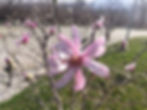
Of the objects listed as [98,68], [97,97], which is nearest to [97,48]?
[98,68]

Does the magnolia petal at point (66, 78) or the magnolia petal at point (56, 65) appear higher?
the magnolia petal at point (56, 65)

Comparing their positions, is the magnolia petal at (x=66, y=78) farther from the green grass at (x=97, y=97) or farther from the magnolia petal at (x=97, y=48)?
the green grass at (x=97, y=97)

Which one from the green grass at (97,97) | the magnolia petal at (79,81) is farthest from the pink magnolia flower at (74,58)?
the green grass at (97,97)

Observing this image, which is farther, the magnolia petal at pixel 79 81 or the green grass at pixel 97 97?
the green grass at pixel 97 97

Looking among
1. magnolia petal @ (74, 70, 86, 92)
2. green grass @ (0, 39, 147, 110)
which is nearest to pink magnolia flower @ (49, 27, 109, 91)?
magnolia petal @ (74, 70, 86, 92)

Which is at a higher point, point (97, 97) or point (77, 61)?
point (77, 61)

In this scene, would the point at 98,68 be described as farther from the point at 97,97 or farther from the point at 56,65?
the point at 97,97

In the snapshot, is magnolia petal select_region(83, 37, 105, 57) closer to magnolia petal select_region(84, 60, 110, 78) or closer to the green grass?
magnolia petal select_region(84, 60, 110, 78)

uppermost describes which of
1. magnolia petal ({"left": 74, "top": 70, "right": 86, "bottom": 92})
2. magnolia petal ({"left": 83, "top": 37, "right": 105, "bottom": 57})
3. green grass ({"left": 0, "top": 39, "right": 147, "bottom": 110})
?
magnolia petal ({"left": 83, "top": 37, "right": 105, "bottom": 57})
